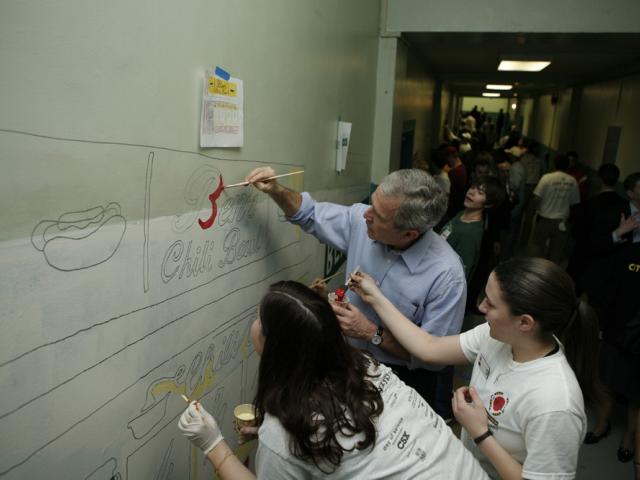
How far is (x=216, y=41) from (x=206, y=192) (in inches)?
17.6

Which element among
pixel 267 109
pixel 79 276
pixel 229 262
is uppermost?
pixel 267 109

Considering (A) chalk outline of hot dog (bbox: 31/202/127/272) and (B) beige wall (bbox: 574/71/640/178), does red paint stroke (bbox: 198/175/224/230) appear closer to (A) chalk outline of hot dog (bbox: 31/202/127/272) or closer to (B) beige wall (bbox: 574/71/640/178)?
(A) chalk outline of hot dog (bbox: 31/202/127/272)

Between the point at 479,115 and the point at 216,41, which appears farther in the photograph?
the point at 479,115

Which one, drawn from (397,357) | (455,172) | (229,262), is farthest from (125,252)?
(455,172)

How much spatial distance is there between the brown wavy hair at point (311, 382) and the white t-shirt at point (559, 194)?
5.18 metres

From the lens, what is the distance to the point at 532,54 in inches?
217

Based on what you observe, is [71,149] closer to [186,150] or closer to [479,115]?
[186,150]

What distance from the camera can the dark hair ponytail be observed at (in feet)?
4.14

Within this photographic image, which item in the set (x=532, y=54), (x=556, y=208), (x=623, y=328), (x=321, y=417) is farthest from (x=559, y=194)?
(x=321, y=417)

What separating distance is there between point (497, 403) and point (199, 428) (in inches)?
32.3

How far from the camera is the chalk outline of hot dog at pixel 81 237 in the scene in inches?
36.0

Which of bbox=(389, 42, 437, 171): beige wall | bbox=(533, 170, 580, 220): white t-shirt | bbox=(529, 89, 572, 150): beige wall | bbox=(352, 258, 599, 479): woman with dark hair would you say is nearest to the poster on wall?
bbox=(352, 258, 599, 479): woman with dark hair

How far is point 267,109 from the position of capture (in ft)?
5.84

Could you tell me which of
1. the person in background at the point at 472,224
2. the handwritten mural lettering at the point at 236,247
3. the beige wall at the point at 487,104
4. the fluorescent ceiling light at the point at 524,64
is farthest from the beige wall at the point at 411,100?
the beige wall at the point at 487,104
